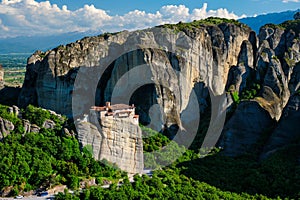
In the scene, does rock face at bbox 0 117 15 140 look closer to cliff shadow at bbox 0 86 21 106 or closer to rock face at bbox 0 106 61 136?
rock face at bbox 0 106 61 136

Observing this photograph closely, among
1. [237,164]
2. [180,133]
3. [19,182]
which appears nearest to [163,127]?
[180,133]

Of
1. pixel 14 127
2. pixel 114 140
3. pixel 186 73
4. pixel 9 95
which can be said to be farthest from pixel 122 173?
pixel 9 95

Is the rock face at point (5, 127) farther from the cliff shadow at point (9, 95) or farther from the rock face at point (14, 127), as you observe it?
the cliff shadow at point (9, 95)

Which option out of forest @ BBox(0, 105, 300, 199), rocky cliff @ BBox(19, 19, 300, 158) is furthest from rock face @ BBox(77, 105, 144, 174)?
rocky cliff @ BBox(19, 19, 300, 158)

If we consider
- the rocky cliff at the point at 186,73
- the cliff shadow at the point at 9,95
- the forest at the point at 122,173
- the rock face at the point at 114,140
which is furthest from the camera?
the cliff shadow at the point at 9,95

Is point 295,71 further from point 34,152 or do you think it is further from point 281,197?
point 34,152

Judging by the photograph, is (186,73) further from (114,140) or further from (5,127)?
(5,127)

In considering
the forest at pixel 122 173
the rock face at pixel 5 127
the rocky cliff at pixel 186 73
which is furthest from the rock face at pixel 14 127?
the rocky cliff at pixel 186 73
